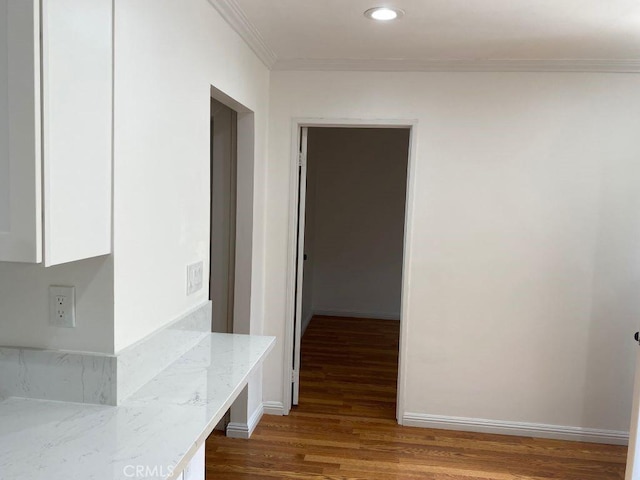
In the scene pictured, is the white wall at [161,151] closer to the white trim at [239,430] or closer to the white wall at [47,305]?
the white wall at [47,305]

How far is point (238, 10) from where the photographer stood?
89.0 inches

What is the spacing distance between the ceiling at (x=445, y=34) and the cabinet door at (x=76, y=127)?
1.01 meters

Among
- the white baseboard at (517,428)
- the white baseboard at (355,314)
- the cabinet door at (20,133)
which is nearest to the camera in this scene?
the cabinet door at (20,133)

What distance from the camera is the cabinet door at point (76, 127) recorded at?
1.06m

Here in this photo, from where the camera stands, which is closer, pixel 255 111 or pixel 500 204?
pixel 255 111

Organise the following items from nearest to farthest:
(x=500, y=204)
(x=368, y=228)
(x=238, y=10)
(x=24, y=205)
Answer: (x=24, y=205) → (x=238, y=10) → (x=500, y=204) → (x=368, y=228)

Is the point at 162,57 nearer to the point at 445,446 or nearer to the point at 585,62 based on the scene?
the point at 585,62

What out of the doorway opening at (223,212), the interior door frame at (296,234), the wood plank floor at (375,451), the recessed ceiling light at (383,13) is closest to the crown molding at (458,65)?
the interior door frame at (296,234)

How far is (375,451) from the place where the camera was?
2.94m

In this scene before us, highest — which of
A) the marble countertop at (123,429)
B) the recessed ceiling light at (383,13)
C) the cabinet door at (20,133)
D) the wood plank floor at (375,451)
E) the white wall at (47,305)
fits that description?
the recessed ceiling light at (383,13)

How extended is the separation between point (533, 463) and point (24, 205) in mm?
3001

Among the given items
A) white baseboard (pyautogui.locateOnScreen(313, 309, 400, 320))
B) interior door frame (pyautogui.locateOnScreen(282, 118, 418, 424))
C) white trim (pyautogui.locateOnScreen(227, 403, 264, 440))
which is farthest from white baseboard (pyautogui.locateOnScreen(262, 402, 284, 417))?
white baseboard (pyautogui.locateOnScreen(313, 309, 400, 320))

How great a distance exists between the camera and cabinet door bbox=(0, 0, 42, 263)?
1.00 meters

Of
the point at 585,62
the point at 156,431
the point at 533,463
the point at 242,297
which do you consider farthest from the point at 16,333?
the point at 585,62
